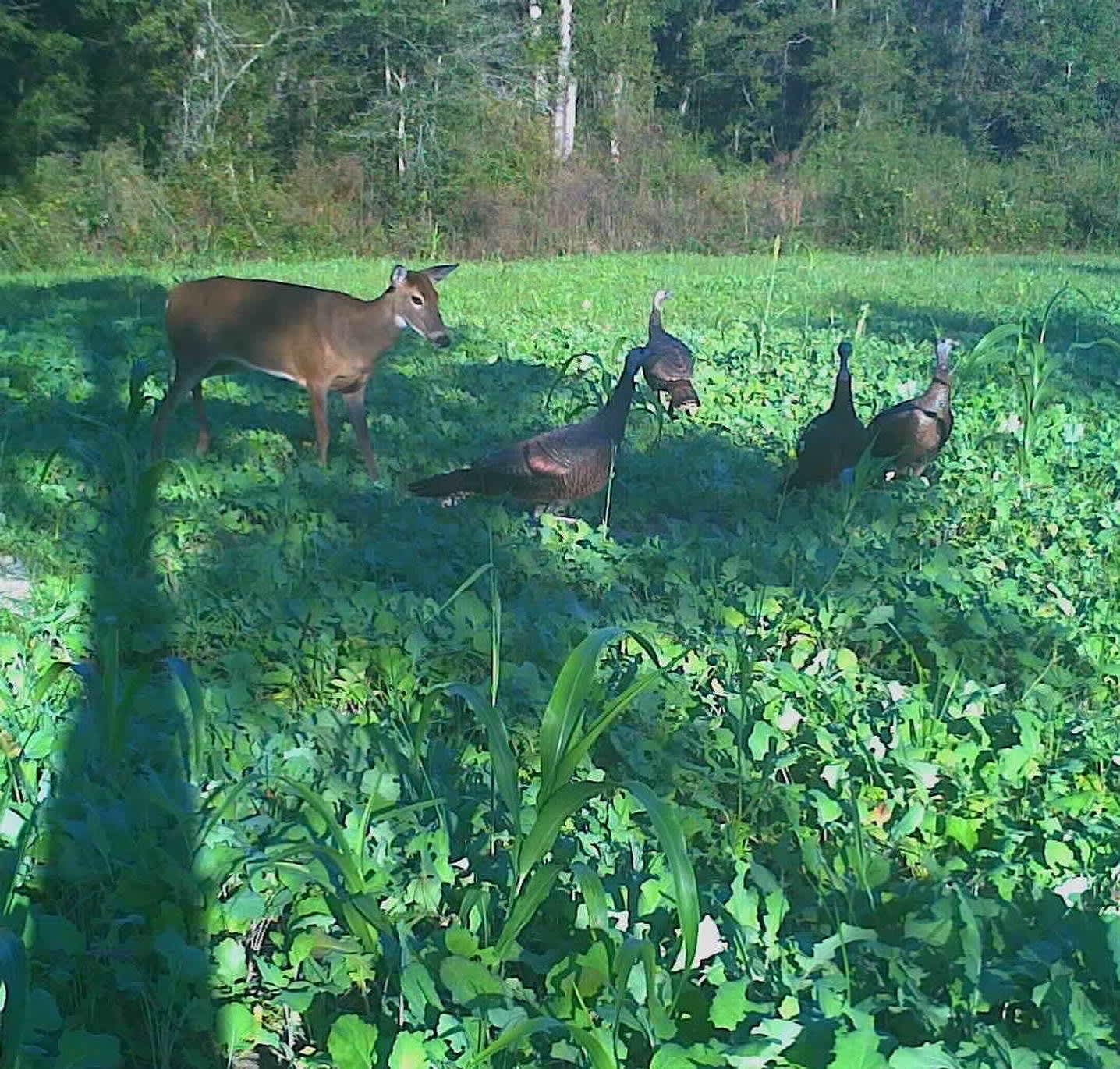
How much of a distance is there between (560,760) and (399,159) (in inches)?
777

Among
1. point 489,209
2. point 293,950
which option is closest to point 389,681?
point 293,950

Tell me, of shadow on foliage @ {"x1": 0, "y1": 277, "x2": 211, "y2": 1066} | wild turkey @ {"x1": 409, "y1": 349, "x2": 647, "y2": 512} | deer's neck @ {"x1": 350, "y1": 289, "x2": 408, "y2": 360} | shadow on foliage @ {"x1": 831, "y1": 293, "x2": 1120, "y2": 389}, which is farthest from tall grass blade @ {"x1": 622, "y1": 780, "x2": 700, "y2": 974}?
shadow on foliage @ {"x1": 831, "y1": 293, "x2": 1120, "y2": 389}

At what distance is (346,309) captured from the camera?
5.67 metres

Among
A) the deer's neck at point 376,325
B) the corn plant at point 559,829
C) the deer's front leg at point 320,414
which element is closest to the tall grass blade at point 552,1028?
the corn plant at point 559,829

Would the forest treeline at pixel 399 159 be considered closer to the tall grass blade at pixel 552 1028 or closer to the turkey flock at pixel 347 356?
the turkey flock at pixel 347 356

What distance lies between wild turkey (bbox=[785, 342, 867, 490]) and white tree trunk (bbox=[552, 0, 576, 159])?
57.2 feet

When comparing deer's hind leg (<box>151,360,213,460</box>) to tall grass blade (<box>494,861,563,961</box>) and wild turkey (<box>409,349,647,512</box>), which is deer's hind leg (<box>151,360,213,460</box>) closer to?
wild turkey (<box>409,349,647,512</box>)

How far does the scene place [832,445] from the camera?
501cm

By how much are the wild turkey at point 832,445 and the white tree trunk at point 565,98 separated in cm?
1744

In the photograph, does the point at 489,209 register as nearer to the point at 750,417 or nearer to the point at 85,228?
the point at 85,228

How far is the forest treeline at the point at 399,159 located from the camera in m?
18.5

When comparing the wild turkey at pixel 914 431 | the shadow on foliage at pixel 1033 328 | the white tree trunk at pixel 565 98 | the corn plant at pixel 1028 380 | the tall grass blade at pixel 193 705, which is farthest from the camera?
the white tree trunk at pixel 565 98

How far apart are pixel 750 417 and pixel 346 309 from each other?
2.06 m

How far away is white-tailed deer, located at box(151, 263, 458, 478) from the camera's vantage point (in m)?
5.61
